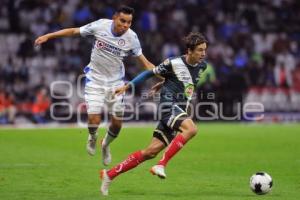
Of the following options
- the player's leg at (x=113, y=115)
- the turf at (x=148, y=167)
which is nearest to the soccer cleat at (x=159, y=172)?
the turf at (x=148, y=167)

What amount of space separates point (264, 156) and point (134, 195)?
649cm

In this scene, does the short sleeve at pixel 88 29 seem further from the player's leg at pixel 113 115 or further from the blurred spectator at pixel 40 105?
the blurred spectator at pixel 40 105

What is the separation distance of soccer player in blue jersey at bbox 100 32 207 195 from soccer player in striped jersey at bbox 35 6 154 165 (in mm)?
1232

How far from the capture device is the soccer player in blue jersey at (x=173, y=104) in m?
9.68

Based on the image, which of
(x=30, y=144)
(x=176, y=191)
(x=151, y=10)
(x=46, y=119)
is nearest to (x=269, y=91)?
(x=151, y=10)

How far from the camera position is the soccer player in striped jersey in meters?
11.4

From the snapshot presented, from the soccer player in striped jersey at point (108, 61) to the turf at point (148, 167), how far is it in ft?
3.23

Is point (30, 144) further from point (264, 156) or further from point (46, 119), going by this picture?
point (46, 119)

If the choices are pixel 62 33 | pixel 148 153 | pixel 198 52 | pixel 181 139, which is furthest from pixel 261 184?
pixel 62 33

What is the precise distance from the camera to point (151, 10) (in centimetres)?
3030

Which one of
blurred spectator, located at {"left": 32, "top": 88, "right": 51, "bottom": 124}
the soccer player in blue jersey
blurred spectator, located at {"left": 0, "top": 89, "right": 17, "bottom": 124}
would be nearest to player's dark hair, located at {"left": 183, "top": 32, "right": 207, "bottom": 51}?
the soccer player in blue jersey

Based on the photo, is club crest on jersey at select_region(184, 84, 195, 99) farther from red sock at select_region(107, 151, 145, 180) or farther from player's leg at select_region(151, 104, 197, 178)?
red sock at select_region(107, 151, 145, 180)

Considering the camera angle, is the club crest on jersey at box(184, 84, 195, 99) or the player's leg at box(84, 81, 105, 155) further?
the player's leg at box(84, 81, 105, 155)

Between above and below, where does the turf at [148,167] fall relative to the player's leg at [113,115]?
below
